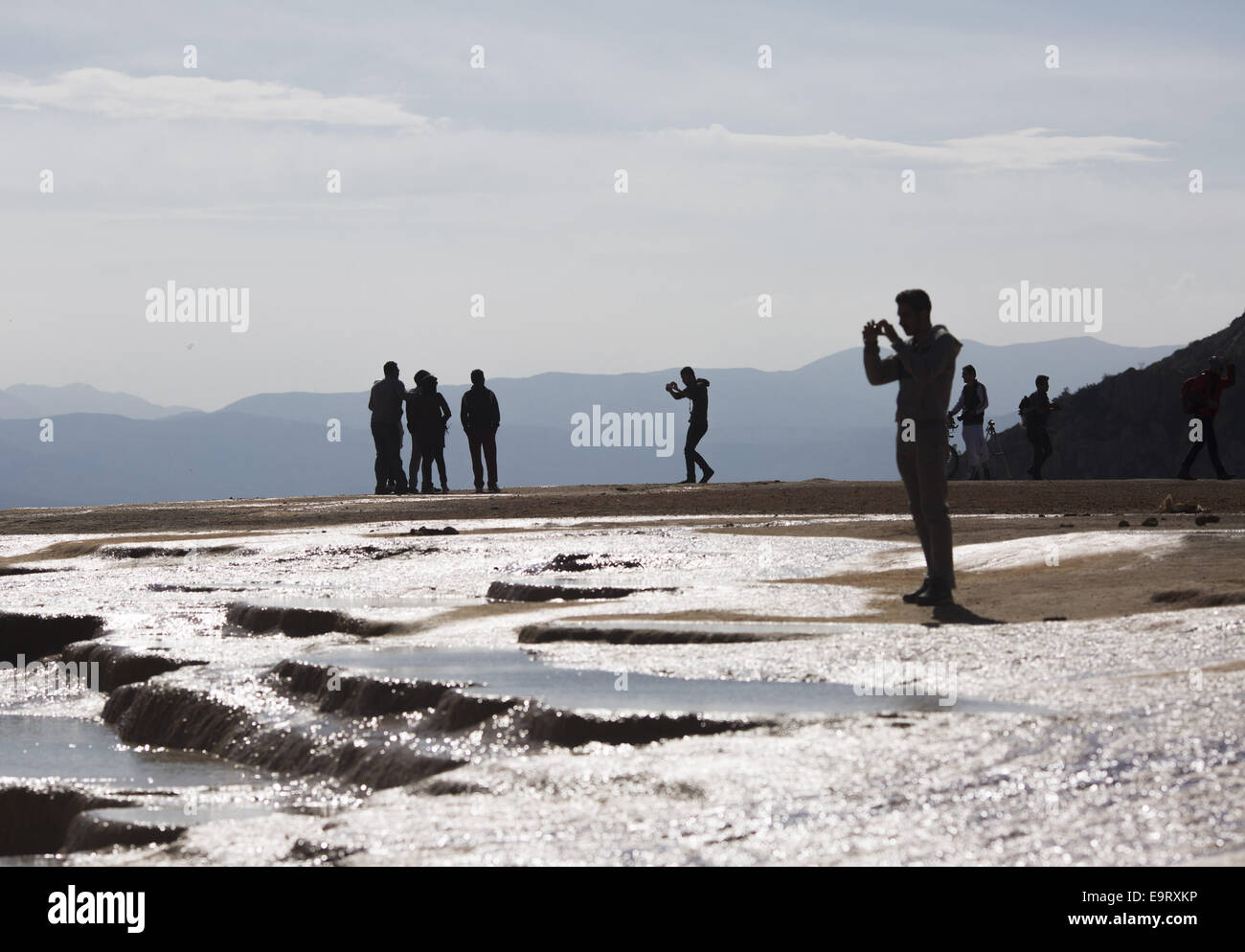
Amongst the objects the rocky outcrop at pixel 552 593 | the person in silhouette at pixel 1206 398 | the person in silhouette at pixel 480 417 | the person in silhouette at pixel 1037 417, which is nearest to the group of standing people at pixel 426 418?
the person in silhouette at pixel 480 417

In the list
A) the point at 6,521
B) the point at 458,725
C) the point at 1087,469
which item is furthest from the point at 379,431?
the point at 1087,469

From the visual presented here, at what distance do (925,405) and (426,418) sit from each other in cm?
1507

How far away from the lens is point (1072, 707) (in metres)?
5.01

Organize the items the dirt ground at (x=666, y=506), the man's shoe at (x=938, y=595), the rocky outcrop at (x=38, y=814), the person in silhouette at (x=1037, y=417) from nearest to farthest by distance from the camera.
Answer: the rocky outcrop at (x=38, y=814) → the man's shoe at (x=938, y=595) → the dirt ground at (x=666, y=506) → the person in silhouette at (x=1037, y=417)

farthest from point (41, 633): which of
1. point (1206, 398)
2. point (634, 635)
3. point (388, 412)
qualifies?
point (1206, 398)

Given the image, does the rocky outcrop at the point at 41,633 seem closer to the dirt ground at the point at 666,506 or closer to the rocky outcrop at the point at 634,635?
the rocky outcrop at the point at 634,635

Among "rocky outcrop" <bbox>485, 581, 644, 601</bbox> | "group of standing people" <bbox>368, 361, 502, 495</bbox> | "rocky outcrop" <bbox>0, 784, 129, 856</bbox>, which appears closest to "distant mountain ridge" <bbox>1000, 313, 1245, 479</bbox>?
"group of standing people" <bbox>368, 361, 502, 495</bbox>

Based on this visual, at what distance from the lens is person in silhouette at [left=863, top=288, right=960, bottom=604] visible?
7.79 metres

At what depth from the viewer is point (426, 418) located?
22281 mm

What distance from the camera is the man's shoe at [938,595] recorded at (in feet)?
26.0

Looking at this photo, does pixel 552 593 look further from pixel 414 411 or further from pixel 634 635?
pixel 414 411

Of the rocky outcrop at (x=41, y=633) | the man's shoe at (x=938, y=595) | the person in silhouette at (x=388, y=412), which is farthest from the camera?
the person in silhouette at (x=388, y=412)

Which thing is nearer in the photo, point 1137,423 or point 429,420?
point 429,420
